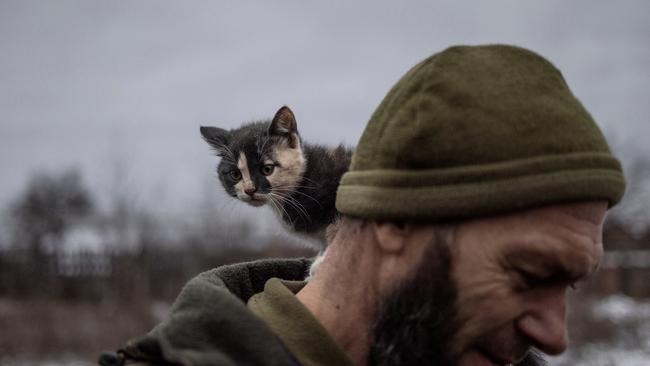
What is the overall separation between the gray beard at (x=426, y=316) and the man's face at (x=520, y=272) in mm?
31

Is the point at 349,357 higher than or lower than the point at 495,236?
lower

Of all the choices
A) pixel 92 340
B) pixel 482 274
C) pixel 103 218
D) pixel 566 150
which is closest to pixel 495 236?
pixel 482 274

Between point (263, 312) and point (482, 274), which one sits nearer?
point (482, 274)

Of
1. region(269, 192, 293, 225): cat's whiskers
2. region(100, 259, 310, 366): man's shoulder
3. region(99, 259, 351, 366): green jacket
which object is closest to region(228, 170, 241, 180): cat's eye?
region(269, 192, 293, 225): cat's whiskers

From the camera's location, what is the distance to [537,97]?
185cm

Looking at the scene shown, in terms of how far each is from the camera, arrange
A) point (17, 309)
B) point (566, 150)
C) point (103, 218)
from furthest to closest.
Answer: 1. point (103, 218)
2. point (17, 309)
3. point (566, 150)

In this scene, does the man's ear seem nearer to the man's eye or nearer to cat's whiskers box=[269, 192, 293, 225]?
the man's eye

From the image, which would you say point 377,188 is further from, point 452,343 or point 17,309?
point 17,309

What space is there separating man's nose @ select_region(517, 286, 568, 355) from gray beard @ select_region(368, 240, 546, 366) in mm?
228

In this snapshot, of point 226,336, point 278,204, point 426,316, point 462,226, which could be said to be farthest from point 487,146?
point 278,204

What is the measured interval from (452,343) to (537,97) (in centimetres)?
72

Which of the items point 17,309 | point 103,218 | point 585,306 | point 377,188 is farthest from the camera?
point 103,218

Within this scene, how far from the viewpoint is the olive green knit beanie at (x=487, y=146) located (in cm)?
179

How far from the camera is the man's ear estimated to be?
197cm
